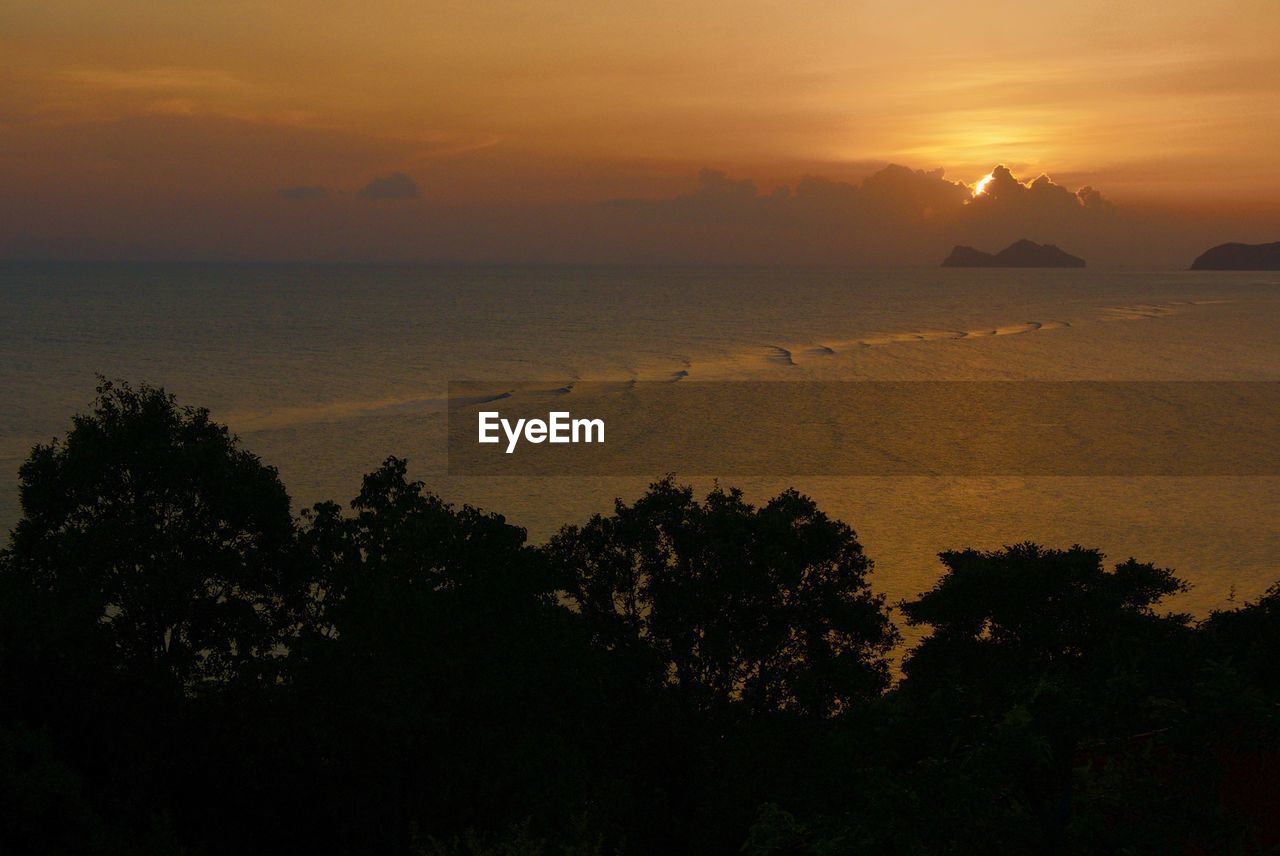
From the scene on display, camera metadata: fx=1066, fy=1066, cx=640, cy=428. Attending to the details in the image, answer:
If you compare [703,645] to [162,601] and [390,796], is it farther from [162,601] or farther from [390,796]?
[162,601]

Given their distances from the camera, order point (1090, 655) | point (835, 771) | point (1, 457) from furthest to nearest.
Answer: point (1, 457) < point (1090, 655) < point (835, 771)

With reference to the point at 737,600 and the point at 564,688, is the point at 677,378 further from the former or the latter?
the point at 564,688

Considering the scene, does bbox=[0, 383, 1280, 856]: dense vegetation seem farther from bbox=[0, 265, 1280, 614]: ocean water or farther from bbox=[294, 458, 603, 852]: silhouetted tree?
bbox=[0, 265, 1280, 614]: ocean water

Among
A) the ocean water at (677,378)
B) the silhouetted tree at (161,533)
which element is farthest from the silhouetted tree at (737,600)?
the ocean water at (677,378)

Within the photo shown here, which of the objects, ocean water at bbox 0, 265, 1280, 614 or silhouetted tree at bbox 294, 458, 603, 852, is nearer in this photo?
silhouetted tree at bbox 294, 458, 603, 852

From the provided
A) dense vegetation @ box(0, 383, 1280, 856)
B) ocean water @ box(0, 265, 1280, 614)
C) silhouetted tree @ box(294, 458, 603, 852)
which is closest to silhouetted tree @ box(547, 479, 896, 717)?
dense vegetation @ box(0, 383, 1280, 856)

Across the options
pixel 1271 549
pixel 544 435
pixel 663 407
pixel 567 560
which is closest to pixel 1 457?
pixel 544 435

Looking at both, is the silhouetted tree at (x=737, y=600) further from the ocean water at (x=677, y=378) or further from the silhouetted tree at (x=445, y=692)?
the ocean water at (x=677, y=378)

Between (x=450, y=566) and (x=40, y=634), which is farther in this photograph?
(x=450, y=566)

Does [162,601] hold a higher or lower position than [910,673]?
higher

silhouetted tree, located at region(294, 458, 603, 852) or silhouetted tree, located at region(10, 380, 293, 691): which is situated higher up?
silhouetted tree, located at region(10, 380, 293, 691)
